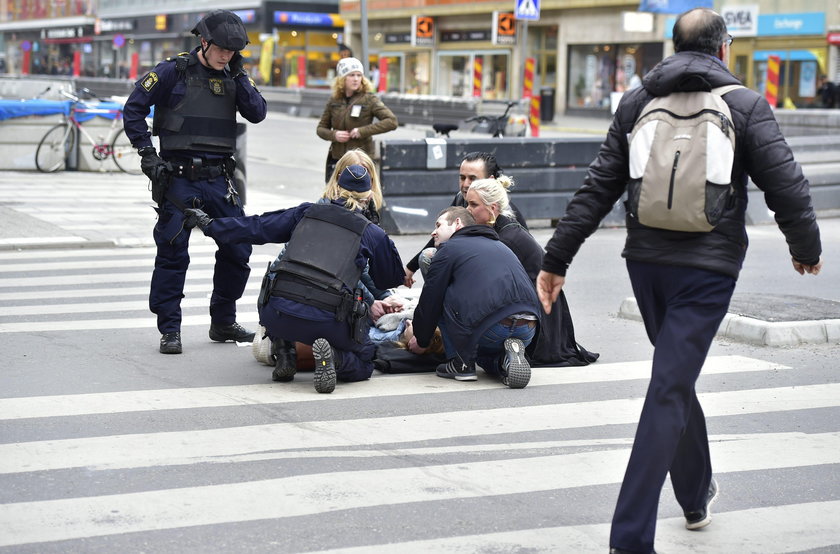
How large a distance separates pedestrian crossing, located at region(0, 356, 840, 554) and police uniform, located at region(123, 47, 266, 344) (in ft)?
3.95

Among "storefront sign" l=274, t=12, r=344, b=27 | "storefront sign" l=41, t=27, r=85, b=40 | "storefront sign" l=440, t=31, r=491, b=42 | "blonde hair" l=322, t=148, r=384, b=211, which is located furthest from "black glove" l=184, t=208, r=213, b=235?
"storefront sign" l=41, t=27, r=85, b=40

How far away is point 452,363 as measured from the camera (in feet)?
23.2

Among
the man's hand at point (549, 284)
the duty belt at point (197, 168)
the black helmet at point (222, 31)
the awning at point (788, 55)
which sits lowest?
the man's hand at point (549, 284)

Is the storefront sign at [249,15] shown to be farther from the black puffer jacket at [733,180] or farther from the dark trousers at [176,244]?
the black puffer jacket at [733,180]

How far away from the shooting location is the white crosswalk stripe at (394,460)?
4363 mm

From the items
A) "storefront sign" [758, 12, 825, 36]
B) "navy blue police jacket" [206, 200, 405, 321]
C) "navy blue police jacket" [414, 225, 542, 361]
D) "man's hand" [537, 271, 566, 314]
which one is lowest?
"navy blue police jacket" [414, 225, 542, 361]

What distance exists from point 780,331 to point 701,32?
14.5 feet

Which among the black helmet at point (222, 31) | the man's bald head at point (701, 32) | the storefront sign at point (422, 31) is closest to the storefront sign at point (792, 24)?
the storefront sign at point (422, 31)

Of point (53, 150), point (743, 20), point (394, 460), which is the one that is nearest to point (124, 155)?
point (53, 150)

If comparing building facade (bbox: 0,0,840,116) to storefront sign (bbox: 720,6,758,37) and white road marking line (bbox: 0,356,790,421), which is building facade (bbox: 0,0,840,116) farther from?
white road marking line (bbox: 0,356,790,421)

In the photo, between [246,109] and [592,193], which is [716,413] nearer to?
[592,193]

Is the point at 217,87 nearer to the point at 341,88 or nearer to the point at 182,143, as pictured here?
the point at 182,143

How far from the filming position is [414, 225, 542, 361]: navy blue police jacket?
6.82 metres

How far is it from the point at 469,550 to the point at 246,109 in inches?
169
